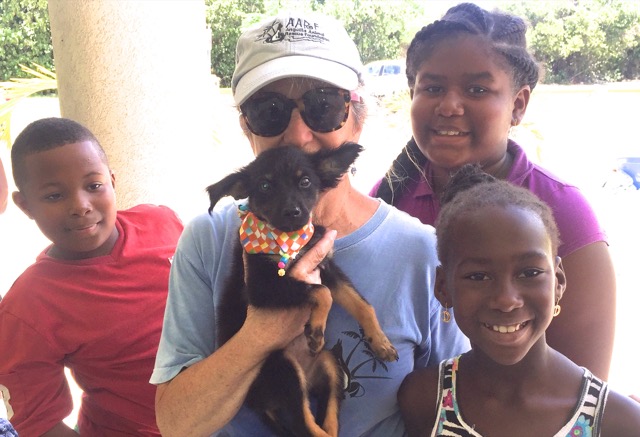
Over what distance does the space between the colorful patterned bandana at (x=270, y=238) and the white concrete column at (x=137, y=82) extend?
234cm

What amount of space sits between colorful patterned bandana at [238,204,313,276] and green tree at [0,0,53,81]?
11153 millimetres

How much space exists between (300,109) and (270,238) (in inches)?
17.1

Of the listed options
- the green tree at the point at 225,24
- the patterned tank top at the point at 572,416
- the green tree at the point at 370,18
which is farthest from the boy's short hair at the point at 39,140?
the green tree at the point at 225,24

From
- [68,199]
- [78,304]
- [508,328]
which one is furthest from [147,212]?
[508,328]

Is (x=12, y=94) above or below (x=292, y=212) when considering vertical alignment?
above

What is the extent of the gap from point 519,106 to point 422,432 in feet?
4.48

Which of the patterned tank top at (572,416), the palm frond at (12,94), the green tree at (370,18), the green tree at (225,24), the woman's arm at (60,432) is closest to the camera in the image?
the patterned tank top at (572,416)

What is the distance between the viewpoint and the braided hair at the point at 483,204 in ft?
5.41

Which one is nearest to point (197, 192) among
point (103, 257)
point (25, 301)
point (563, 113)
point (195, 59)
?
point (195, 59)

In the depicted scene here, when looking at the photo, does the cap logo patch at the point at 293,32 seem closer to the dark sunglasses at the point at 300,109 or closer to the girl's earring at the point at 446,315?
the dark sunglasses at the point at 300,109

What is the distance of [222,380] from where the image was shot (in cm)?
168

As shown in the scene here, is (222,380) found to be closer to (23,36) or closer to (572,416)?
(572,416)

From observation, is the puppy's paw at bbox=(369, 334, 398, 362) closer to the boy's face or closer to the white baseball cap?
the white baseball cap

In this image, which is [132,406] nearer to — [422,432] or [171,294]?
[171,294]
